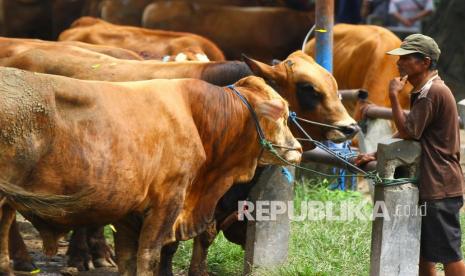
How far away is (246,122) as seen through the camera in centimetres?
606

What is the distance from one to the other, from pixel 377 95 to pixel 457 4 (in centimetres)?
350

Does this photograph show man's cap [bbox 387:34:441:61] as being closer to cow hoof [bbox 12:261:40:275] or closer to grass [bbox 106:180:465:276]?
grass [bbox 106:180:465:276]

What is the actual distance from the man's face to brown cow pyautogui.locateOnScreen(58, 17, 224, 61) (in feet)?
18.8

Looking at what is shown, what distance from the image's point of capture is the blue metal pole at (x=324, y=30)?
27.2 ft

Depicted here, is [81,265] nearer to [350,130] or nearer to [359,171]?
[350,130]

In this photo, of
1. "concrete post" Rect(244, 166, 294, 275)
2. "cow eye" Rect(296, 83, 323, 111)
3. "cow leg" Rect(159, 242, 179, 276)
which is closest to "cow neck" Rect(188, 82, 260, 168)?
"concrete post" Rect(244, 166, 294, 275)

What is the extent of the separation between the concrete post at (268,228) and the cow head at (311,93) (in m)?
0.43

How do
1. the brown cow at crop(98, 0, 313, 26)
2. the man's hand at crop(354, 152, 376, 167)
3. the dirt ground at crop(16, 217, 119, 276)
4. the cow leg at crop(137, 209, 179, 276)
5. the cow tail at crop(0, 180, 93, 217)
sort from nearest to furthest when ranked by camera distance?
the cow tail at crop(0, 180, 93, 217)
the cow leg at crop(137, 209, 179, 276)
the man's hand at crop(354, 152, 376, 167)
the dirt ground at crop(16, 217, 119, 276)
the brown cow at crop(98, 0, 313, 26)

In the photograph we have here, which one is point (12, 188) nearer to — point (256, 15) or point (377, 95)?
point (377, 95)

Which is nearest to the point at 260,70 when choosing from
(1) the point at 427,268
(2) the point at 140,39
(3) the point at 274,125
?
(3) the point at 274,125

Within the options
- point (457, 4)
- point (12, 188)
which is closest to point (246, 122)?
point (12, 188)

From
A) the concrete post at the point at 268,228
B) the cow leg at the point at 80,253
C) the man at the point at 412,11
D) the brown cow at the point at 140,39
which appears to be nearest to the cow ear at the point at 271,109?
the concrete post at the point at 268,228

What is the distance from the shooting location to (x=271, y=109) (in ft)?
19.7

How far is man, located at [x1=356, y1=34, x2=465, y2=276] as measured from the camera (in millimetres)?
5691
